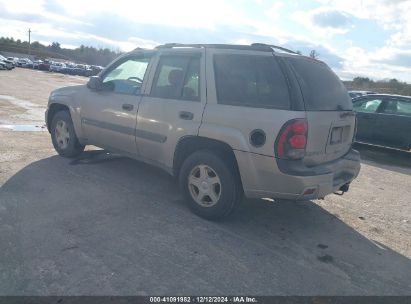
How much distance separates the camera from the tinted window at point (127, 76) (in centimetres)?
519

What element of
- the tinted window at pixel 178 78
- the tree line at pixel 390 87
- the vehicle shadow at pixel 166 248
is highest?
the tree line at pixel 390 87

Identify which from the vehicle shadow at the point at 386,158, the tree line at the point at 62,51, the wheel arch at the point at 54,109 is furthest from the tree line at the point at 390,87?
the tree line at the point at 62,51

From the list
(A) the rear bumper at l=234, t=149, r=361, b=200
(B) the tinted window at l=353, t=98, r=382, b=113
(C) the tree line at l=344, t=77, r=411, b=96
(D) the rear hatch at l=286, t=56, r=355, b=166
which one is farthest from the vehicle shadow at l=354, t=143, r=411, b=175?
(C) the tree line at l=344, t=77, r=411, b=96

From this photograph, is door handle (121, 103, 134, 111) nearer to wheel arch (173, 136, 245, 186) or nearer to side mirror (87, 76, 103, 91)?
side mirror (87, 76, 103, 91)

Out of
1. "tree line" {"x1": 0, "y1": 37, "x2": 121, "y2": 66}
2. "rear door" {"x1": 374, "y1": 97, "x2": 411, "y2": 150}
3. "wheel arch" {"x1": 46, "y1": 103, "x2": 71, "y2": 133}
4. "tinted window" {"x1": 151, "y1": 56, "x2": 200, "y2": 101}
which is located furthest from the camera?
"tree line" {"x1": 0, "y1": 37, "x2": 121, "y2": 66}

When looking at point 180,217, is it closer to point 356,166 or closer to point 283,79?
point 283,79

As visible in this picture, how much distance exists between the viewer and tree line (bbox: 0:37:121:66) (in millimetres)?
93231

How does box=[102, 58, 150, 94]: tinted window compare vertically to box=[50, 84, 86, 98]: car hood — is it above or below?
above

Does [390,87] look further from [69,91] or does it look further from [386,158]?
[69,91]

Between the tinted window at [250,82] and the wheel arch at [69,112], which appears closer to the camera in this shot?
the tinted window at [250,82]

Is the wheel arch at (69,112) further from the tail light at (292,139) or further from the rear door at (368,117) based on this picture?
the rear door at (368,117)

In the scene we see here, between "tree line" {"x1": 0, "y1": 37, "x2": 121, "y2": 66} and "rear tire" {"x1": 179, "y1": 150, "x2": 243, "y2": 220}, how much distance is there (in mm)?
88324

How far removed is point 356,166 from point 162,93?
2.55 m

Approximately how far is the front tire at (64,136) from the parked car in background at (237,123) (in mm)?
1304
